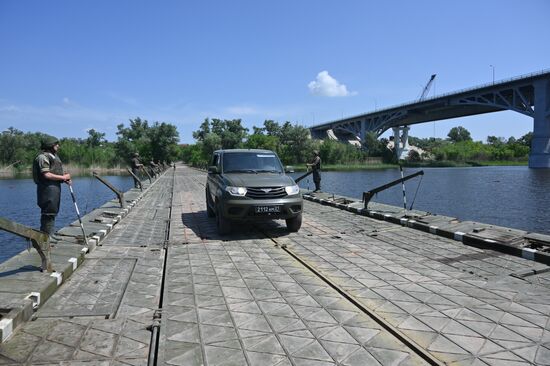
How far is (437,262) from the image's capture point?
6.62 meters

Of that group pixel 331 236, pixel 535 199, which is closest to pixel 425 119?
pixel 535 199

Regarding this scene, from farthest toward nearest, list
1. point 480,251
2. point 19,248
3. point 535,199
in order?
point 535,199, point 19,248, point 480,251

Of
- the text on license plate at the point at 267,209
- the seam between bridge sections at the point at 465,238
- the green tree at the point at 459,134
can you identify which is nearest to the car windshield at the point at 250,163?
the text on license plate at the point at 267,209

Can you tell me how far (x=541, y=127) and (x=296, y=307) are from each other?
67.3m

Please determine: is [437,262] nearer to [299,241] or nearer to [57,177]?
[299,241]

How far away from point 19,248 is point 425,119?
95747mm

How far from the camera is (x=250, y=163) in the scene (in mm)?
10062

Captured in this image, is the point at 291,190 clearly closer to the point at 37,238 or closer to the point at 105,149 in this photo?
the point at 37,238

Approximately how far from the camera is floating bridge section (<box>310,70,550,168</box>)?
5747cm

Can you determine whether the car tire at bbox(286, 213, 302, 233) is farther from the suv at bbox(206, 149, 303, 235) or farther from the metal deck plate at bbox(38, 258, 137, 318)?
the metal deck plate at bbox(38, 258, 137, 318)

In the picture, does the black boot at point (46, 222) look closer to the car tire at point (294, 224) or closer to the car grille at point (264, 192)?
the car grille at point (264, 192)

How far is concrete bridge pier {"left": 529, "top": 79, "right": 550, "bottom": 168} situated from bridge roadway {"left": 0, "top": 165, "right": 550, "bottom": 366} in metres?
62.0

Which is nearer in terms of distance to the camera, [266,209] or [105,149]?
[266,209]

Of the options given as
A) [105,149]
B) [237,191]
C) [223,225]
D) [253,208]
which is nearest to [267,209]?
[253,208]
